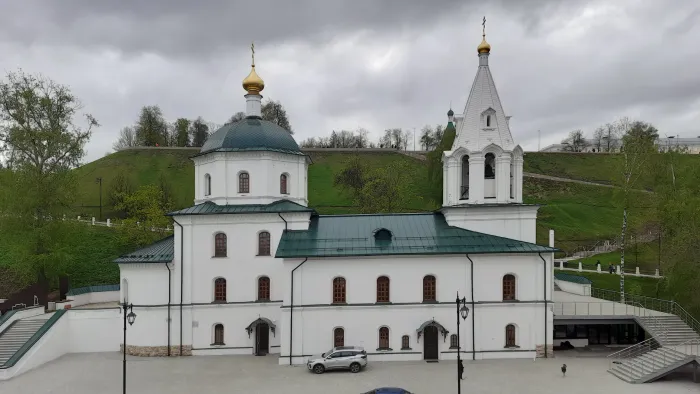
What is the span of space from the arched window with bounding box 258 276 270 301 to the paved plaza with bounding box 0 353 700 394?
3.33 metres

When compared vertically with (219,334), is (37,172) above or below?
above

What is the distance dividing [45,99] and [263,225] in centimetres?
1859

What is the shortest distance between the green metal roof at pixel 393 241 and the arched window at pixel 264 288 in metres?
2.60

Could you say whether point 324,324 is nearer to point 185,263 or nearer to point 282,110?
point 185,263

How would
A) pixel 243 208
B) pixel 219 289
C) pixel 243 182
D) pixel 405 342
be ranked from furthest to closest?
1. pixel 243 182
2. pixel 243 208
3. pixel 219 289
4. pixel 405 342

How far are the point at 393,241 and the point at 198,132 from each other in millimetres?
88896

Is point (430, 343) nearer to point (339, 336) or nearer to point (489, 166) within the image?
point (339, 336)

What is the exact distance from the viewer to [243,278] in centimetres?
2559

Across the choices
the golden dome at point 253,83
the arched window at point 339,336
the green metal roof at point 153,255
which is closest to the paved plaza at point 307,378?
the arched window at point 339,336

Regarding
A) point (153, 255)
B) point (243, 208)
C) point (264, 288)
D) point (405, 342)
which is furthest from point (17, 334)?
point (405, 342)

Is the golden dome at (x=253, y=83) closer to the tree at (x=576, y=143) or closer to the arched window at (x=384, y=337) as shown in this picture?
the arched window at (x=384, y=337)

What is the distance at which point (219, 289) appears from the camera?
2577 centimetres

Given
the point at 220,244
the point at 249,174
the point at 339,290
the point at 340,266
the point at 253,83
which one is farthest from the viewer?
the point at 253,83

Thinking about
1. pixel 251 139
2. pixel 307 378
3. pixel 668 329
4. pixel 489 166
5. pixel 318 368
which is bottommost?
pixel 307 378
